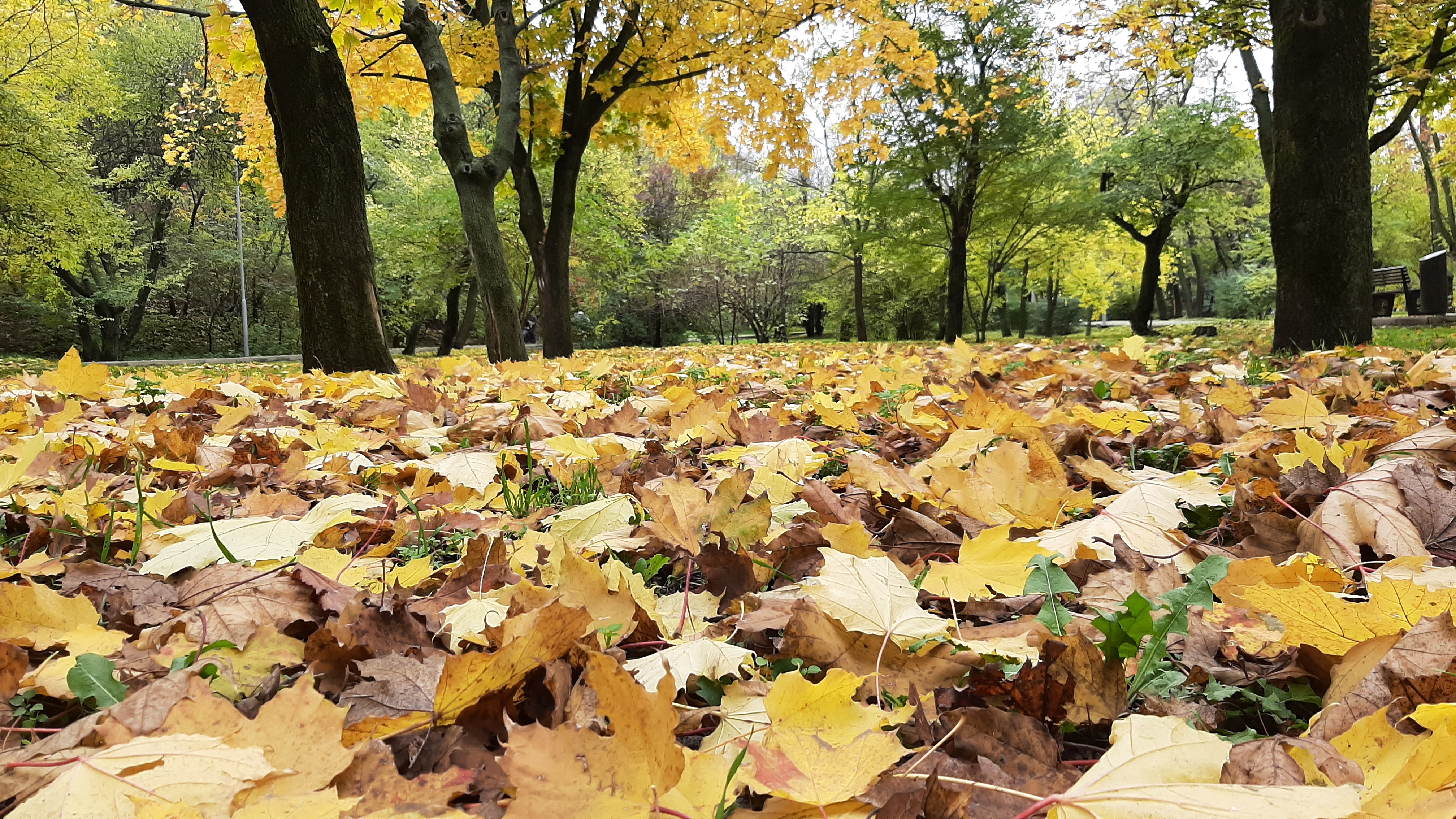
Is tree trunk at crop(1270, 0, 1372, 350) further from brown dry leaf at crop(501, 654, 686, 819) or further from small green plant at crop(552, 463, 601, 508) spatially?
brown dry leaf at crop(501, 654, 686, 819)

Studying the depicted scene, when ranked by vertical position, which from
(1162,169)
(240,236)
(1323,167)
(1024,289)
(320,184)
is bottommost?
(1323,167)

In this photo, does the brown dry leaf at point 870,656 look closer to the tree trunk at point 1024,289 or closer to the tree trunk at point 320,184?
the tree trunk at point 320,184

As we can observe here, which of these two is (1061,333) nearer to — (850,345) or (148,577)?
(850,345)

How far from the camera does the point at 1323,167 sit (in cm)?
407

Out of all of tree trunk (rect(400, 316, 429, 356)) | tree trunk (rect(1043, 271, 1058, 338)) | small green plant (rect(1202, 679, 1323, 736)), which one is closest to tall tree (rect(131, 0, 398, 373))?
small green plant (rect(1202, 679, 1323, 736))

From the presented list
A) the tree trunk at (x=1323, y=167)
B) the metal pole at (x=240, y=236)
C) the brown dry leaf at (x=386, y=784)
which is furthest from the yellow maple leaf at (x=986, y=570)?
the metal pole at (x=240, y=236)

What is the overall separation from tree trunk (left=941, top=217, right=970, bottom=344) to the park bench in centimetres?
700

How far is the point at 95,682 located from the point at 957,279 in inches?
627

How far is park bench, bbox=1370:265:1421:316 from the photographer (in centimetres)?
1412

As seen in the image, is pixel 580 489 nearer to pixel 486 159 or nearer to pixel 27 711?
pixel 27 711

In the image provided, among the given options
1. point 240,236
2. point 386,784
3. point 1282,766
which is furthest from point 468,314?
point 1282,766

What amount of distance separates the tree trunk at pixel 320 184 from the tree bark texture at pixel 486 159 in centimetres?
247

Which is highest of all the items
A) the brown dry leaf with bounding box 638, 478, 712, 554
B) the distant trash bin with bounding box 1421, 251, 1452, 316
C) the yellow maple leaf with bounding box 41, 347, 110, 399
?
the distant trash bin with bounding box 1421, 251, 1452, 316

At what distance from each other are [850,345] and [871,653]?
798 cm
